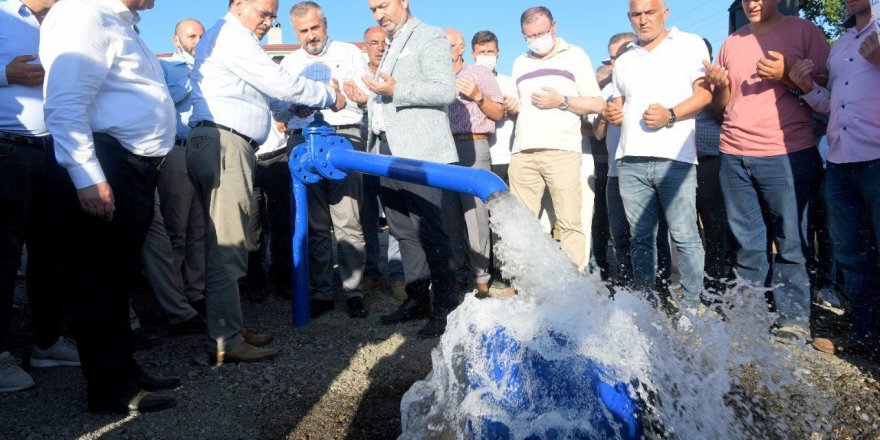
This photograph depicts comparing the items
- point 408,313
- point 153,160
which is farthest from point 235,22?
point 408,313

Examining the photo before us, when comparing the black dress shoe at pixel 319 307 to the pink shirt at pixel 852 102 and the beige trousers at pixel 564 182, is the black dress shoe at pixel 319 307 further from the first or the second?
the pink shirt at pixel 852 102

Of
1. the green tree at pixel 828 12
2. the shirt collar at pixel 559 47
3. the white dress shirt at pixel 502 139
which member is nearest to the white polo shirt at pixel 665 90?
the shirt collar at pixel 559 47

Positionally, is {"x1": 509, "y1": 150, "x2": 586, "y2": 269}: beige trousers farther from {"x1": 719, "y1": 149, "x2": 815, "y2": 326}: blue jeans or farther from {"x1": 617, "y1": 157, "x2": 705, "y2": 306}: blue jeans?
{"x1": 719, "y1": 149, "x2": 815, "y2": 326}: blue jeans

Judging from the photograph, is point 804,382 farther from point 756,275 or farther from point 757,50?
point 757,50

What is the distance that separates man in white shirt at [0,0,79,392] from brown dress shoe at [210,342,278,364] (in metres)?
0.88

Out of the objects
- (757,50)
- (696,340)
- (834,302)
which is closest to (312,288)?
(696,340)

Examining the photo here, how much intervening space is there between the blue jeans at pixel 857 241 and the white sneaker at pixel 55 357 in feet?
14.2

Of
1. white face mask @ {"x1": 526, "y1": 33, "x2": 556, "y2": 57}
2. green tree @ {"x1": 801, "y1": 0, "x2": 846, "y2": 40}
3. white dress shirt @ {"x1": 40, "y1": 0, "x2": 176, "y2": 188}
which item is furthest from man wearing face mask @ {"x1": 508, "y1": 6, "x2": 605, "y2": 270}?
green tree @ {"x1": 801, "y1": 0, "x2": 846, "y2": 40}

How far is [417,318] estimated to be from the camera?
4.24 m

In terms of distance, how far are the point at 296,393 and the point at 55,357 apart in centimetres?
155

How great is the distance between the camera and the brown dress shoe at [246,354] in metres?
3.49

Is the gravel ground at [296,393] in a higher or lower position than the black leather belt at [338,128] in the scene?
lower

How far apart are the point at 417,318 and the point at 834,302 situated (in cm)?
293

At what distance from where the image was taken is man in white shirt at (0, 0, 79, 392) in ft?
10.4
